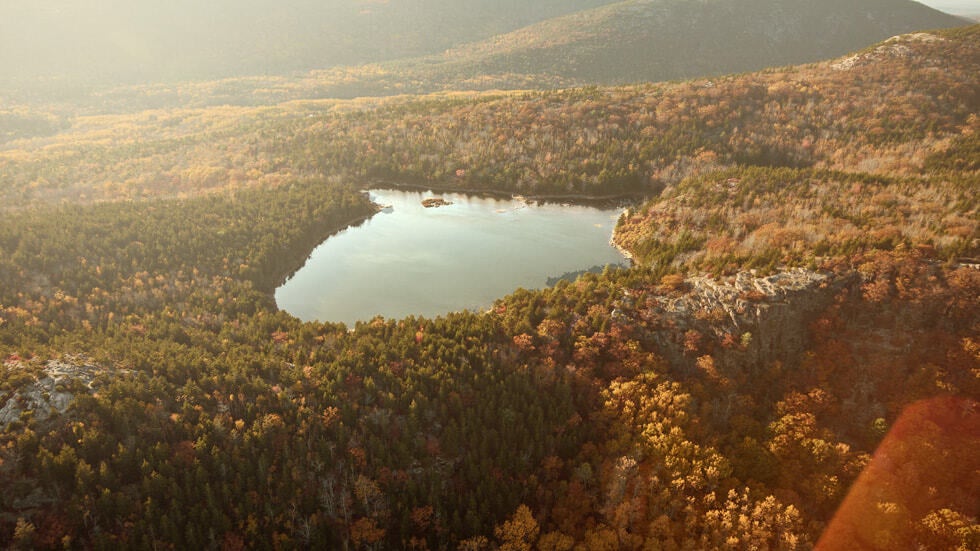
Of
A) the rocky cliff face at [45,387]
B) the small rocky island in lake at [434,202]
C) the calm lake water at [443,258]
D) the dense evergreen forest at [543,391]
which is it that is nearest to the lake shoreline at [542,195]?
the calm lake water at [443,258]

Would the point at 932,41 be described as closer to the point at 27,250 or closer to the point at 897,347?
the point at 897,347

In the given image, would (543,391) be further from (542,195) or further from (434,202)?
(434,202)

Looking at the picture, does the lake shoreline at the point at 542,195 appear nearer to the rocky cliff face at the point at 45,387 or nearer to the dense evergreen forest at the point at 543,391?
the dense evergreen forest at the point at 543,391

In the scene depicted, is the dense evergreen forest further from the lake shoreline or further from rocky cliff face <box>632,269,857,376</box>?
the lake shoreline

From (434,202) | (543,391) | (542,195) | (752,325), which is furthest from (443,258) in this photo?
(752,325)

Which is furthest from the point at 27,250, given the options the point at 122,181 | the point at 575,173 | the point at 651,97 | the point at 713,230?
the point at 651,97

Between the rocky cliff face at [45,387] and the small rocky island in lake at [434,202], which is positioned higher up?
the small rocky island in lake at [434,202]
